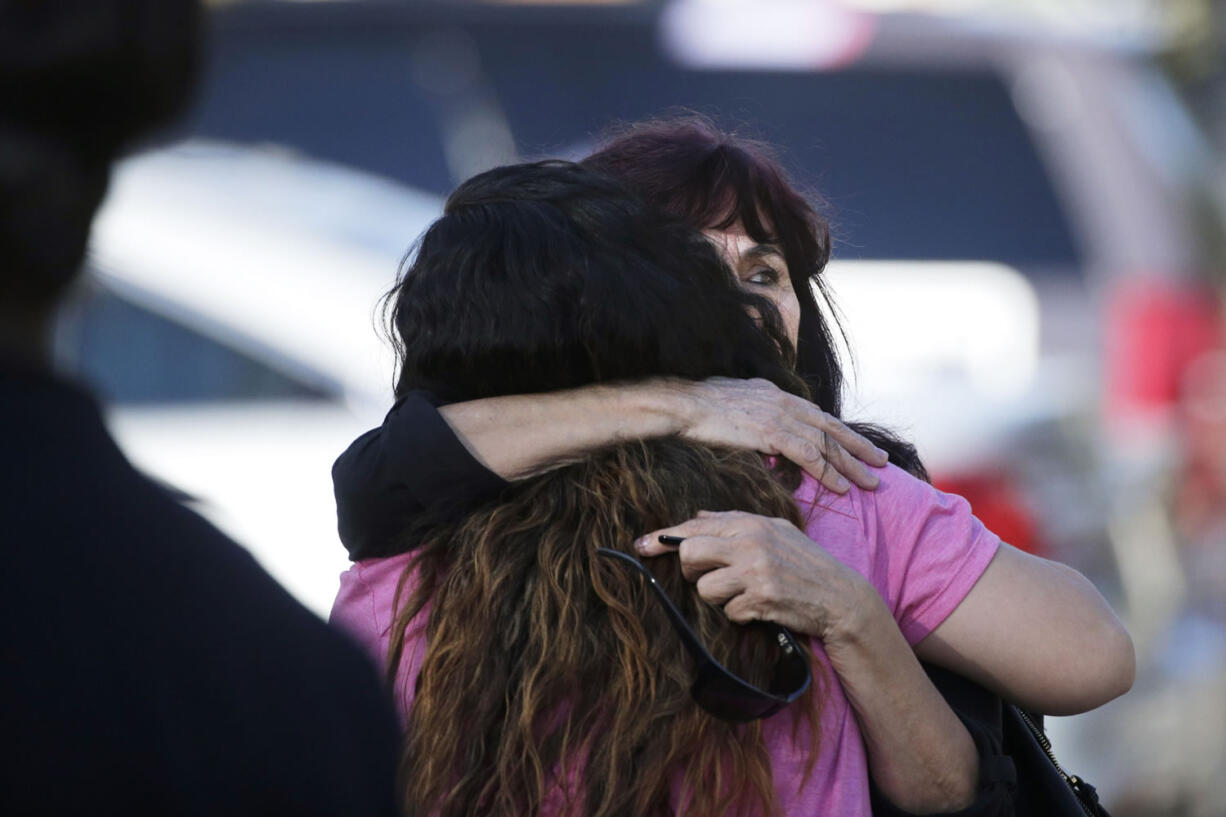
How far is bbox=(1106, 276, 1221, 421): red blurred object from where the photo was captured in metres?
5.84

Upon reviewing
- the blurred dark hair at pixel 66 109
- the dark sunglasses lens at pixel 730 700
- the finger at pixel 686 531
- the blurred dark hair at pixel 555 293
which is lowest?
the dark sunglasses lens at pixel 730 700

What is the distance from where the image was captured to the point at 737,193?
219 centimetres

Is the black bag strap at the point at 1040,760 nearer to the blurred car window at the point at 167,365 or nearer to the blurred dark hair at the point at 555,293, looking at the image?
the blurred dark hair at the point at 555,293

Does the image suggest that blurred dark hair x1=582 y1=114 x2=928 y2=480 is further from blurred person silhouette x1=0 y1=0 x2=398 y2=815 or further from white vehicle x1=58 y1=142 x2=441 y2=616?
white vehicle x1=58 y1=142 x2=441 y2=616

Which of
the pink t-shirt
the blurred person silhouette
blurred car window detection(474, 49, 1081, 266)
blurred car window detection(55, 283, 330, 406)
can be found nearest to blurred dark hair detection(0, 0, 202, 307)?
the blurred person silhouette

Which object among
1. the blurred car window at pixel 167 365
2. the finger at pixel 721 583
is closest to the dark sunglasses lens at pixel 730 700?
the finger at pixel 721 583

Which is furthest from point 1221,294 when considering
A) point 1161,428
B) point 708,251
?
point 708,251

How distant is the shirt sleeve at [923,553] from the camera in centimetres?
167

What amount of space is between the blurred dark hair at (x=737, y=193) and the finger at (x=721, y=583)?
74 centimetres

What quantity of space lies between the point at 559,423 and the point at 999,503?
2576mm

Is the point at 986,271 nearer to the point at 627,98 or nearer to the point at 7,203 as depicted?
the point at 627,98

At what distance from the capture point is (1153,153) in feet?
21.9

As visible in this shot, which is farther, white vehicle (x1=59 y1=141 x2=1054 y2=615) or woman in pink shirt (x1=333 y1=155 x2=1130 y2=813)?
white vehicle (x1=59 y1=141 x2=1054 y2=615)

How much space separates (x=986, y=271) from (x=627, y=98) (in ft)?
6.82
